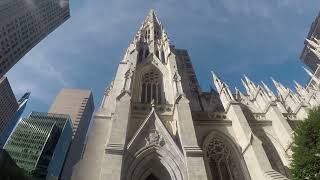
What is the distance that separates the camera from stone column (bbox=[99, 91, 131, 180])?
50.4ft

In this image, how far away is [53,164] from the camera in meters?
97.1

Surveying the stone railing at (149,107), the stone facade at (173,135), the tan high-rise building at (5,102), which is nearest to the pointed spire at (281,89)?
the stone facade at (173,135)

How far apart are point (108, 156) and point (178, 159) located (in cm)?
456

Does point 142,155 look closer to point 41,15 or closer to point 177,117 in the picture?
point 177,117

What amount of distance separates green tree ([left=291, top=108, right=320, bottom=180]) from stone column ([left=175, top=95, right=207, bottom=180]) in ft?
17.1

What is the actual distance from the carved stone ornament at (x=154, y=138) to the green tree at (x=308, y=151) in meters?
8.33

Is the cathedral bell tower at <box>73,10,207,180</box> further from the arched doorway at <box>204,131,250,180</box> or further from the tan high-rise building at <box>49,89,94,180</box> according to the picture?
the tan high-rise building at <box>49,89,94,180</box>

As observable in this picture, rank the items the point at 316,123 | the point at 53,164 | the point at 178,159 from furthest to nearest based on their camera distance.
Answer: the point at 53,164
the point at 178,159
the point at 316,123

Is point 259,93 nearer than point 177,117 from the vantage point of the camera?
No

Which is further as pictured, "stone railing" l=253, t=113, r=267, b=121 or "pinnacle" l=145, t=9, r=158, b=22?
"pinnacle" l=145, t=9, r=158, b=22

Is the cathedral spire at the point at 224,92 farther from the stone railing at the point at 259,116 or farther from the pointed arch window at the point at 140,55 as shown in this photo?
the pointed arch window at the point at 140,55

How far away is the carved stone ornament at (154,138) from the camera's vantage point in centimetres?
1830

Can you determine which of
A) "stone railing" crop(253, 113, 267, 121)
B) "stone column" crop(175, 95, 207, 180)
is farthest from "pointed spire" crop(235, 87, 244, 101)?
"stone column" crop(175, 95, 207, 180)

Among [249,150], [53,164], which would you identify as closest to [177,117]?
[249,150]
